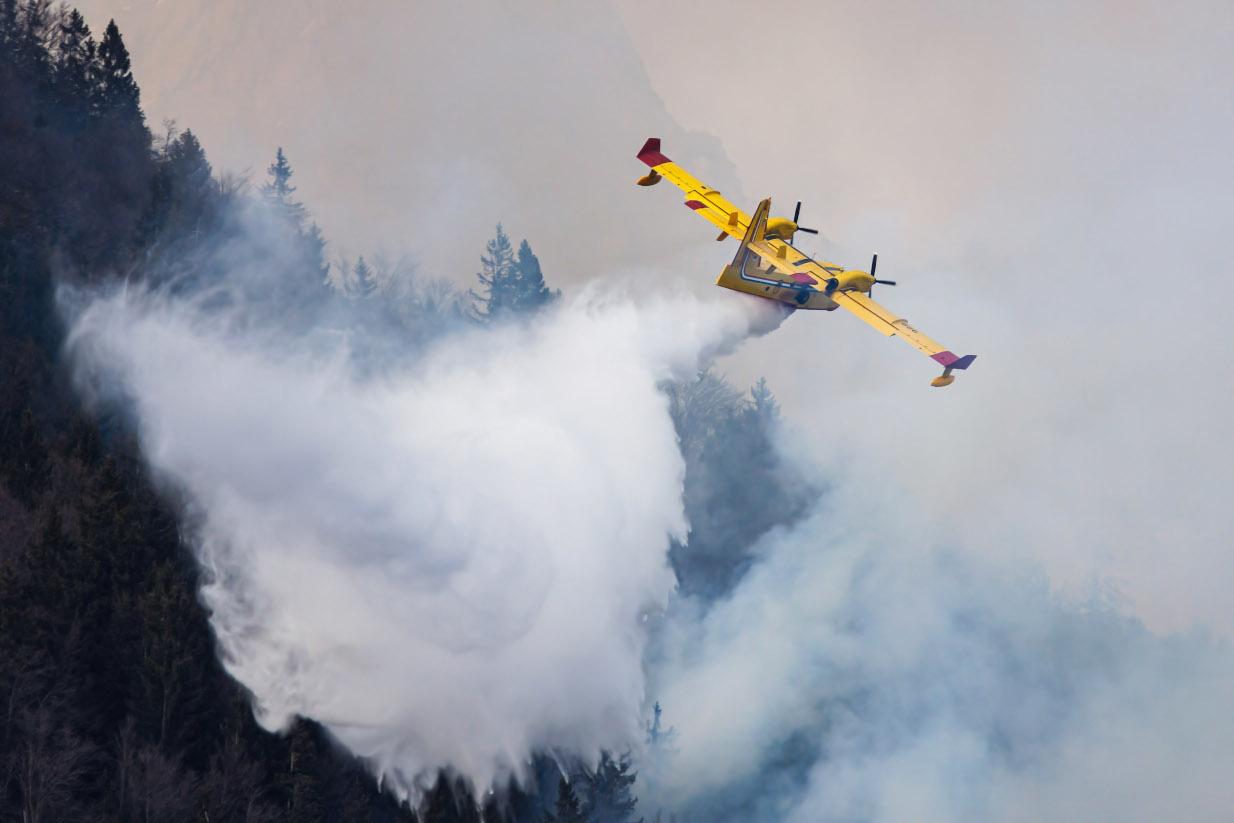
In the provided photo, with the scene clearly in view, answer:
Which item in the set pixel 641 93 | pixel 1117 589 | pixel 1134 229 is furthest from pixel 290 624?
pixel 1134 229

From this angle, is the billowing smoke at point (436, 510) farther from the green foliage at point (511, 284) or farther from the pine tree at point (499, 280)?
the pine tree at point (499, 280)

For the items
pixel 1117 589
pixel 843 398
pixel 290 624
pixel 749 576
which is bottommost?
pixel 290 624

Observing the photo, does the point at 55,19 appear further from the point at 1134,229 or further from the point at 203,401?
the point at 1134,229

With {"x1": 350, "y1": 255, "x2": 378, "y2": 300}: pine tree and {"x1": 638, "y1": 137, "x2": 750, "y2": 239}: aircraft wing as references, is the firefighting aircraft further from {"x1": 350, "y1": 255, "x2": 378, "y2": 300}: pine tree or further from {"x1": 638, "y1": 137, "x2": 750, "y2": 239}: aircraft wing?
{"x1": 350, "y1": 255, "x2": 378, "y2": 300}: pine tree

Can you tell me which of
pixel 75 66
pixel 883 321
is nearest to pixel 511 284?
pixel 75 66

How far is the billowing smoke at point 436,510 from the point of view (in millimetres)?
38625

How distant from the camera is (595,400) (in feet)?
153

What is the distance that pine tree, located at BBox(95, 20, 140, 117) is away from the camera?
223 feet

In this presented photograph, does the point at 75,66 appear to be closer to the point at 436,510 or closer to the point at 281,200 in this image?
the point at 281,200

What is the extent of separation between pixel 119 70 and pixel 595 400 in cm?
3720

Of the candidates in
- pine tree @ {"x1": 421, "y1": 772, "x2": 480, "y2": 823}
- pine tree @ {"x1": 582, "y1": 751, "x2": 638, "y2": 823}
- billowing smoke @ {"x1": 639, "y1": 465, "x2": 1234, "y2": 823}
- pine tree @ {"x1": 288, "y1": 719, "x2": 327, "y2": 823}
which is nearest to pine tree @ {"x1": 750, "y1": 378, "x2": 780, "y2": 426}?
billowing smoke @ {"x1": 639, "y1": 465, "x2": 1234, "y2": 823}

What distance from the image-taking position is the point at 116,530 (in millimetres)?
43375

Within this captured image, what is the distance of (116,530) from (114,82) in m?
33.6

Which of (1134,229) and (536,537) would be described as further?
(1134,229)
